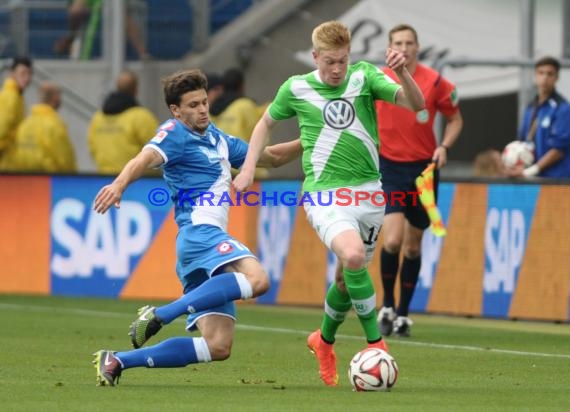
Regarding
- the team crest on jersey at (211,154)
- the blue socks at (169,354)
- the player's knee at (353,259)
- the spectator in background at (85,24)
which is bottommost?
the blue socks at (169,354)

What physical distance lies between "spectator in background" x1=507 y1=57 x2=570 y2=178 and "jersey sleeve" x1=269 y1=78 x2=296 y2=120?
5720mm

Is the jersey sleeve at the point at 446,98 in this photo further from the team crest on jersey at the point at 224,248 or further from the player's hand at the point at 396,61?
the team crest on jersey at the point at 224,248

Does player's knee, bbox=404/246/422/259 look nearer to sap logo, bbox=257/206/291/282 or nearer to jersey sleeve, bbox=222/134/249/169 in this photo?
sap logo, bbox=257/206/291/282

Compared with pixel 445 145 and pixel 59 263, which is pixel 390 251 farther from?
pixel 59 263

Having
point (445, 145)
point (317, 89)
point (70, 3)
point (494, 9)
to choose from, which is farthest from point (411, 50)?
point (70, 3)

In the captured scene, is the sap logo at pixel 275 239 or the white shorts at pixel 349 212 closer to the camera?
the white shorts at pixel 349 212

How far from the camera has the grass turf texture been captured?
8883mm

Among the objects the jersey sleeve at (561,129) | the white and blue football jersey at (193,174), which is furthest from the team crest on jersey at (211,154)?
the jersey sleeve at (561,129)

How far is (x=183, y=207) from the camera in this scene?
9781mm

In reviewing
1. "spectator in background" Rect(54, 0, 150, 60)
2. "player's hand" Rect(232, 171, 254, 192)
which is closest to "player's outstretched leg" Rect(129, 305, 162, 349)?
"player's hand" Rect(232, 171, 254, 192)

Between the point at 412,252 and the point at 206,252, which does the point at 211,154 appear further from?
the point at 412,252

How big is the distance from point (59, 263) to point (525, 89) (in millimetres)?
5269

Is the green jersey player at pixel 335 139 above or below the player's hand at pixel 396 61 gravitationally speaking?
below

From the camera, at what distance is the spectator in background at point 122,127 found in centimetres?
1848
